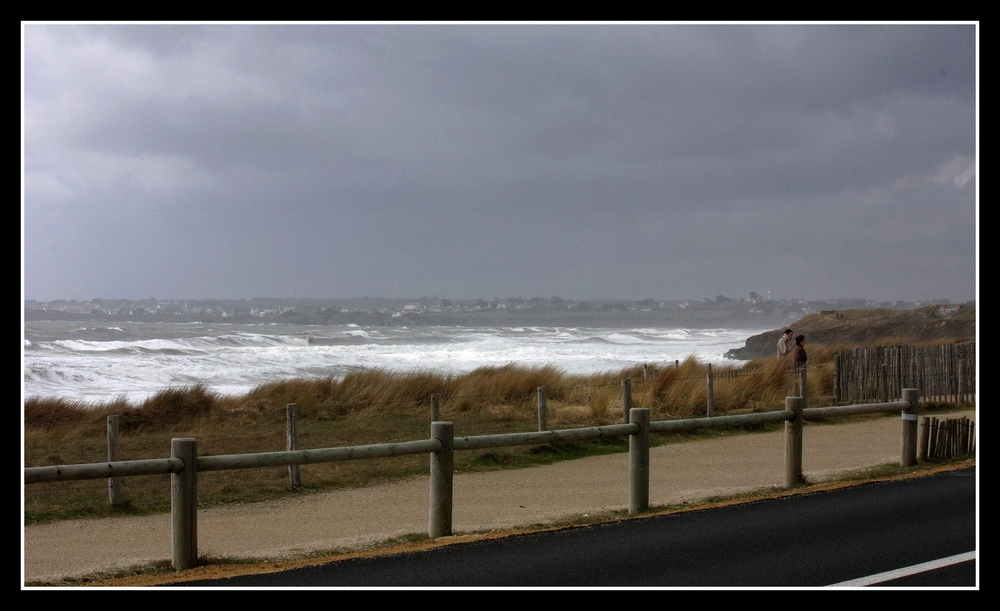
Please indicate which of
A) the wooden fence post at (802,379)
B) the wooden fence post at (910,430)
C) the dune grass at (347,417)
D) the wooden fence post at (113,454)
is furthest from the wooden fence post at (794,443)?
the wooden fence post at (802,379)

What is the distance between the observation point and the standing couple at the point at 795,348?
20344 mm

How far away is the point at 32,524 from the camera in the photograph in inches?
417

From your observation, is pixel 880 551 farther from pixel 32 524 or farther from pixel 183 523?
pixel 32 524

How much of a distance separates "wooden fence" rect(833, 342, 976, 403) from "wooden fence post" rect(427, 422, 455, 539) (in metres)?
15.7

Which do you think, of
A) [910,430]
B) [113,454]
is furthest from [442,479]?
[910,430]

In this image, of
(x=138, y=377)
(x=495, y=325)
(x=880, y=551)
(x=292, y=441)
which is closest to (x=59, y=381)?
(x=138, y=377)

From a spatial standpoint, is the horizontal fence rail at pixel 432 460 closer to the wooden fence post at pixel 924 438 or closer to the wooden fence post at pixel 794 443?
the wooden fence post at pixel 794 443

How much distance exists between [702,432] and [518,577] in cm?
1177

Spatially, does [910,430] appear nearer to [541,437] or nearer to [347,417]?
[541,437]

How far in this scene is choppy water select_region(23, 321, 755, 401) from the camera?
34031mm

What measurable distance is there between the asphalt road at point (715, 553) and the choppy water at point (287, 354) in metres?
19.3

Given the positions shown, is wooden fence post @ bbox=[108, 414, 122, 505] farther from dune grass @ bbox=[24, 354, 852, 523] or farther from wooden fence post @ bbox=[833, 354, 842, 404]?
wooden fence post @ bbox=[833, 354, 842, 404]

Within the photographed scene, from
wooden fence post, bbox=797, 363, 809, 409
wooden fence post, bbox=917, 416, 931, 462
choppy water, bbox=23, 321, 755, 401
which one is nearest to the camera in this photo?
wooden fence post, bbox=917, 416, 931, 462

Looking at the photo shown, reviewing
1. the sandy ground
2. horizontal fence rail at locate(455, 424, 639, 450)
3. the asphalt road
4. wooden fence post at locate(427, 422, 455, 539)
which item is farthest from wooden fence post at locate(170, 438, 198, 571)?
horizontal fence rail at locate(455, 424, 639, 450)
